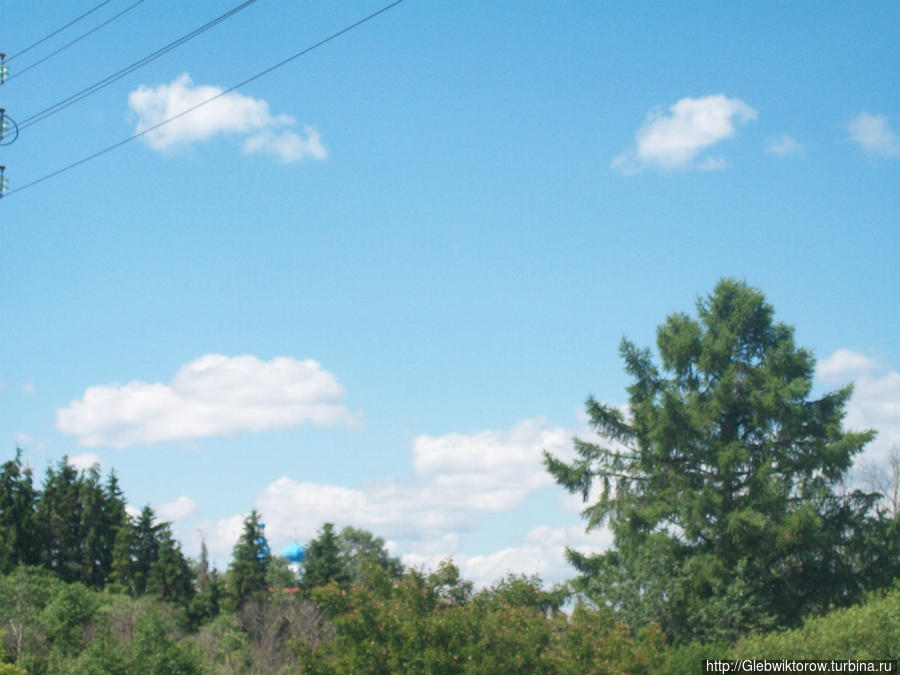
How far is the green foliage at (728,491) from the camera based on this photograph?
118 feet

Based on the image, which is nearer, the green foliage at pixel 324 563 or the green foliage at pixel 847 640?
the green foliage at pixel 847 640

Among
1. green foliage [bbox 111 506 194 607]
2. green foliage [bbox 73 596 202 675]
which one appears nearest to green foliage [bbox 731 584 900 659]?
green foliage [bbox 73 596 202 675]

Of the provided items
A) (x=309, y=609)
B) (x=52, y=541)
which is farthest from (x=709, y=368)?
(x=52, y=541)

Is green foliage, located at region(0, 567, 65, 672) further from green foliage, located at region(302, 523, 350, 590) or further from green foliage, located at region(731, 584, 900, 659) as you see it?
green foliage, located at region(731, 584, 900, 659)

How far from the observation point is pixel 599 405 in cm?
4119

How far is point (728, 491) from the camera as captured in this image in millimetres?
37906

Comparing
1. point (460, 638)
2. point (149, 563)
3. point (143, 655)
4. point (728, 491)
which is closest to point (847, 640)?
point (460, 638)

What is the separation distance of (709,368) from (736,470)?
13.2 ft

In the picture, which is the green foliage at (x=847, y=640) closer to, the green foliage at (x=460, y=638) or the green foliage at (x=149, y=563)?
the green foliage at (x=460, y=638)

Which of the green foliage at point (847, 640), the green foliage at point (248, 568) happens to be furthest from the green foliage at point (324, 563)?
the green foliage at point (847, 640)

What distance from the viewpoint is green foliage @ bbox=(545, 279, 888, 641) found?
118ft

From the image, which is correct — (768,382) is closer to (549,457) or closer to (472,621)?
(549,457)

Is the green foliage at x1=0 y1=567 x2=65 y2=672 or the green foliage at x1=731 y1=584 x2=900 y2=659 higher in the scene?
the green foliage at x1=0 y1=567 x2=65 y2=672

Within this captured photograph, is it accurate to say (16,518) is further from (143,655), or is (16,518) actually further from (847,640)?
(847,640)
